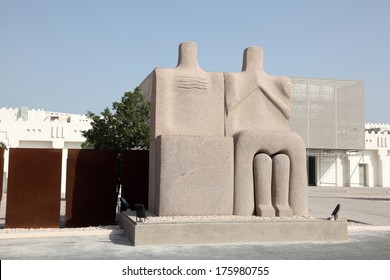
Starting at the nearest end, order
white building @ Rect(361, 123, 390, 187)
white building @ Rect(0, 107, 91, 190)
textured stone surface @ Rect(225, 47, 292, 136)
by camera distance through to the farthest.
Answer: textured stone surface @ Rect(225, 47, 292, 136), white building @ Rect(0, 107, 91, 190), white building @ Rect(361, 123, 390, 187)

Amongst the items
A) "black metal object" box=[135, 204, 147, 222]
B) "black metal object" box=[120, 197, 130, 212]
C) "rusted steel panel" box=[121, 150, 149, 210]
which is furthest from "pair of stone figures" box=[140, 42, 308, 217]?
"rusted steel panel" box=[121, 150, 149, 210]

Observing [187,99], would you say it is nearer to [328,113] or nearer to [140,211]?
[140,211]

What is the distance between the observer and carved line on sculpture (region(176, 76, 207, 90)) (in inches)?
395

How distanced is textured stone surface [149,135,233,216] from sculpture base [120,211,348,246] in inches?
28.8

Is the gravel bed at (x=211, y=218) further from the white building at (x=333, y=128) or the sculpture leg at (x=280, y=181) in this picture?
the white building at (x=333, y=128)

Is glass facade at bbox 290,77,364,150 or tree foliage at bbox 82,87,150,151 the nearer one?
tree foliage at bbox 82,87,150,151

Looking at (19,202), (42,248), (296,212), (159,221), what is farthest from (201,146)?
(19,202)

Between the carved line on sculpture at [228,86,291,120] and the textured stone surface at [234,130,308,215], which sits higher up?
the carved line on sculpture at [228,86,291,120]

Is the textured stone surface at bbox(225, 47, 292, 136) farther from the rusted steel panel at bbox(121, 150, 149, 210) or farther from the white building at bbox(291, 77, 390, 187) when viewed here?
the white building at bbox(291, 77, 390, 187)

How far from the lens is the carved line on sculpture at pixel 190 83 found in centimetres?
1004

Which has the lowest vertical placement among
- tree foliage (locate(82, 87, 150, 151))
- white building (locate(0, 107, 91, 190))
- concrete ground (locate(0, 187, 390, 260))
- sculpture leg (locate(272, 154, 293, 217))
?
concrete ground (locate(0, 187, 390, 260))

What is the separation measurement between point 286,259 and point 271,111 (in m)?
4.67

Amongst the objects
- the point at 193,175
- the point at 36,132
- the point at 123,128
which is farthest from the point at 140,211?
the point at 36,132

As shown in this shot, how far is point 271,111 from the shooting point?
1061cm
